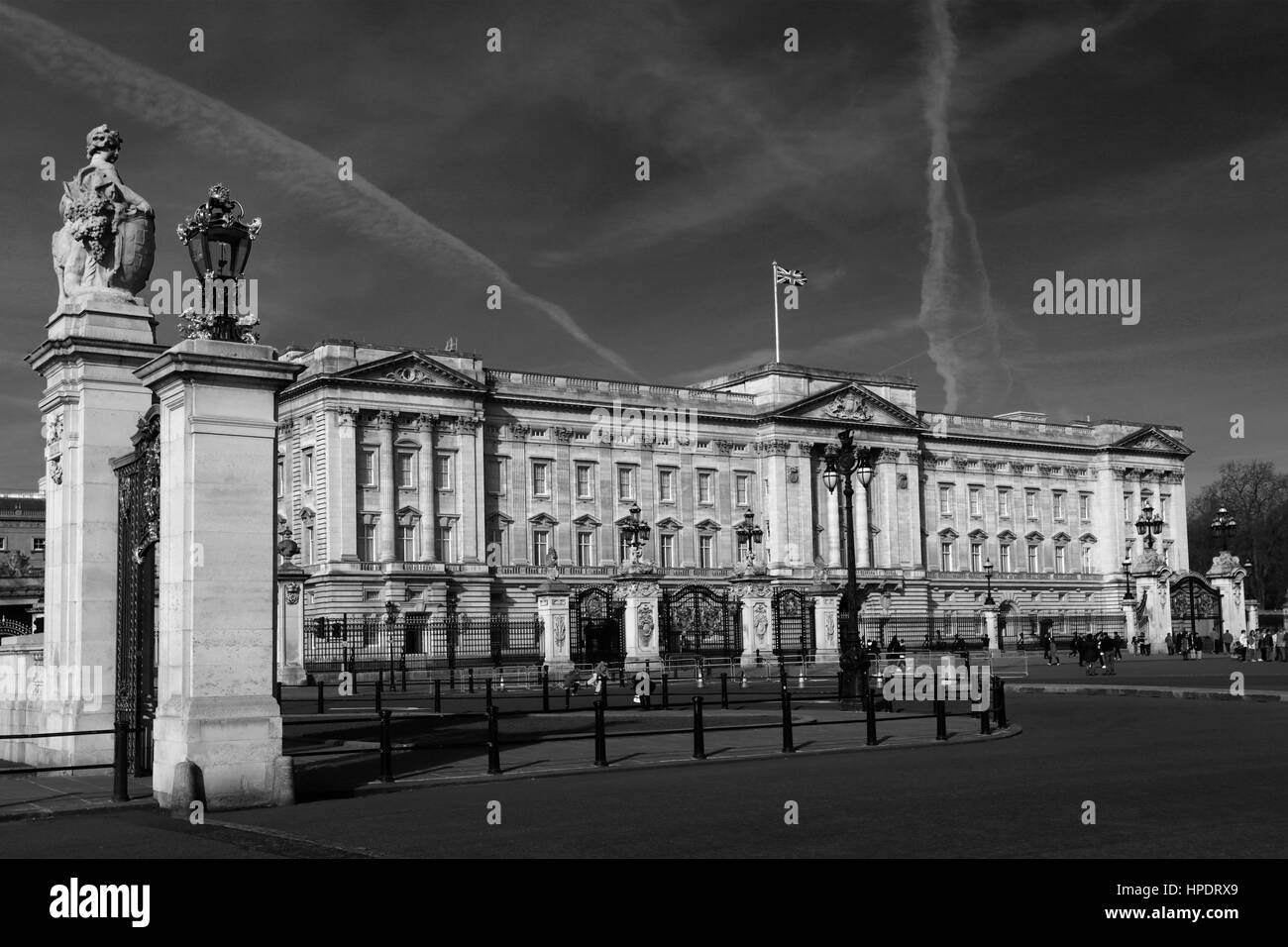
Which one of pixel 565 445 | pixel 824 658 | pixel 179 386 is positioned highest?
pixel 565 445

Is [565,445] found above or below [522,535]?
above

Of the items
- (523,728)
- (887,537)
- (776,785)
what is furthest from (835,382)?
(776,785)

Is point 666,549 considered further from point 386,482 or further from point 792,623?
point 792,623

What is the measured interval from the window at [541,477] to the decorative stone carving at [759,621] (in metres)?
35.6

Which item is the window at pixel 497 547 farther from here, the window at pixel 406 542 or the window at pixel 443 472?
the window at pixel 406 542

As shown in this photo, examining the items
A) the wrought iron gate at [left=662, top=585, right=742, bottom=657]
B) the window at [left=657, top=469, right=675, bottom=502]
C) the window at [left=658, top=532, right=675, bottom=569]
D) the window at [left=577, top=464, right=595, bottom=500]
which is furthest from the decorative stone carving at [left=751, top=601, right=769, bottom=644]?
the window at [left=657, top=469, right=675, bottom=502]

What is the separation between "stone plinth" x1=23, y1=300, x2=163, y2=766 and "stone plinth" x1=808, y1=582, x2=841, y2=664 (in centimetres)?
3548

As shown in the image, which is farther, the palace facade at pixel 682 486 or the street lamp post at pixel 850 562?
the palace facade at pixel 682 486

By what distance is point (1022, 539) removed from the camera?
106m

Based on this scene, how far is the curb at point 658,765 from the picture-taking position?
15320mm

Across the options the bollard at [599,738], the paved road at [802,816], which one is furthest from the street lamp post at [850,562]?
the bollard at [599,738]

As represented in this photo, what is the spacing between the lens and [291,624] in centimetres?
4716
